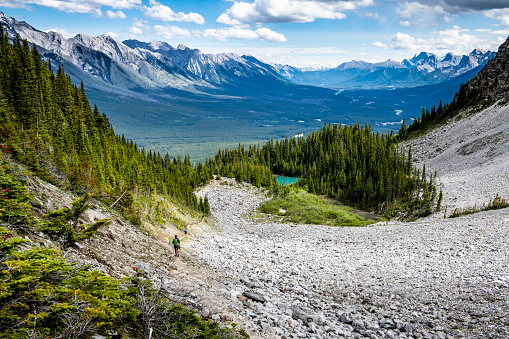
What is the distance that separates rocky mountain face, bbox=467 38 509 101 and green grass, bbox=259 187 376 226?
75.8 m

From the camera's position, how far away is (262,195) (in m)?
76.6

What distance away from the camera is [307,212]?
6109cm

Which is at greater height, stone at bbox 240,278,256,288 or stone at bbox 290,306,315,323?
stone at bbox 290,306,315,323

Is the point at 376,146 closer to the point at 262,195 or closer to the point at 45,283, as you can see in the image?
the point at 262,195

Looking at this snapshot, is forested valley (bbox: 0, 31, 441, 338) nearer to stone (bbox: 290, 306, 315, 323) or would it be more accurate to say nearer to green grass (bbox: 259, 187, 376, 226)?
stone (bbox: 290, 306, 315, 323)

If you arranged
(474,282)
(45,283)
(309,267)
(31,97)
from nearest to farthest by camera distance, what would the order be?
(45,283) → (474,282) → (309,267) → (31,97)

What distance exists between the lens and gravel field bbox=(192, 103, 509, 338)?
1473cm

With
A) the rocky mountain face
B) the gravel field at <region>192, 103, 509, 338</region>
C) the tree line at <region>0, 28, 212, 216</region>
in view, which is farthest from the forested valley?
the rocky mountain face

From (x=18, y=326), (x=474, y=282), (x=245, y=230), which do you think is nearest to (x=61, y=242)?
(x=18, y=326)

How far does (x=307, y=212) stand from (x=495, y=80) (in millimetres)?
95384

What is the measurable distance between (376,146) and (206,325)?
106 meters

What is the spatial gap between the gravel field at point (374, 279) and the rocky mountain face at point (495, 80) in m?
83.1

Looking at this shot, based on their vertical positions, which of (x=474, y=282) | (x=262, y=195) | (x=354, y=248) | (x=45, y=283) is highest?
(x=45, y=283)

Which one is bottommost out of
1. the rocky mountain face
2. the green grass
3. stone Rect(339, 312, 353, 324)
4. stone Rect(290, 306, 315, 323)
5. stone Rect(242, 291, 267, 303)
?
the green grass
